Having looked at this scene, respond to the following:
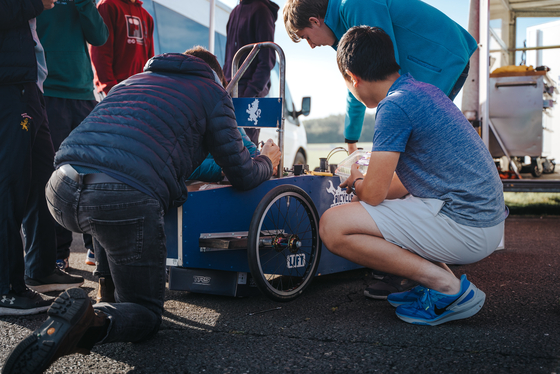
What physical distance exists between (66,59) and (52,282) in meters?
1.48

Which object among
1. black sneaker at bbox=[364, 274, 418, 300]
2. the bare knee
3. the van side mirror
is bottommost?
black sneaker at bbox=[364, 274, 418, 300]

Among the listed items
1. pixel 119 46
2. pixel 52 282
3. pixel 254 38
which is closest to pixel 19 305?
pixel 52 282

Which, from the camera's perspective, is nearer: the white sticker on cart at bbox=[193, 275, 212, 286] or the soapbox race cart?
the soapbox race cart

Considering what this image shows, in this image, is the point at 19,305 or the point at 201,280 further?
the point at 201,280

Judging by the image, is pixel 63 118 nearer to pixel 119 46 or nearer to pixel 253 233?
pixel 119 46

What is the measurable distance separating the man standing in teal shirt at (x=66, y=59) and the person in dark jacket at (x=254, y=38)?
1.18m

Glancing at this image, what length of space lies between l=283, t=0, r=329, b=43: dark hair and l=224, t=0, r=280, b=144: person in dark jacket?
4.16 feet

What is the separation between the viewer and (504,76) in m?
6.58

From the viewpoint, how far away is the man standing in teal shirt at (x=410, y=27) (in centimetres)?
246

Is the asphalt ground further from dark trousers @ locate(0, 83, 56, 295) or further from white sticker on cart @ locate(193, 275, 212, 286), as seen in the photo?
dark trousers @ locate(0, 83, 56, 295)

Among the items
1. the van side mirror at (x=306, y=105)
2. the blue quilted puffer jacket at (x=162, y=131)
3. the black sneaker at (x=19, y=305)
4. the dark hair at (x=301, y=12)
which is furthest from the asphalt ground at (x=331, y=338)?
the van side mirror at (x=306, y=105)

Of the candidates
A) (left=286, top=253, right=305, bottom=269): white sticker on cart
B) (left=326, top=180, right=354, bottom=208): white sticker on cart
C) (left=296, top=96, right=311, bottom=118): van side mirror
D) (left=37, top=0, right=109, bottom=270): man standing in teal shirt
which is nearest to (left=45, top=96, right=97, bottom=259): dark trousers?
(left=37, top=0, right=109, bottom=270): man standing in teal shirt

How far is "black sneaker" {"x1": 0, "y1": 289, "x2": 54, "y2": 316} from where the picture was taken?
7.61 ft

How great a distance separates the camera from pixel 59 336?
138cm
